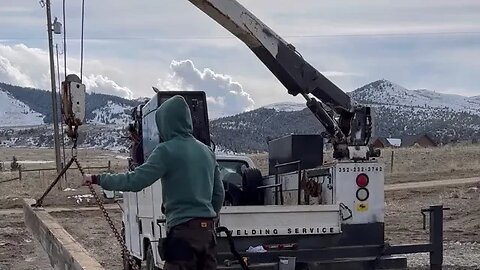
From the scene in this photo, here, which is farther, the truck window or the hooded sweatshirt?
the truck window

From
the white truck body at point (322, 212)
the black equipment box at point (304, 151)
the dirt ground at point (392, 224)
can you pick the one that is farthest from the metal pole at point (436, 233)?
the dirt ground at point (392, 224)

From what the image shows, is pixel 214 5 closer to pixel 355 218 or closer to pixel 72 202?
pixel 355 218

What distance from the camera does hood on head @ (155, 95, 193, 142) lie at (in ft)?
18.6

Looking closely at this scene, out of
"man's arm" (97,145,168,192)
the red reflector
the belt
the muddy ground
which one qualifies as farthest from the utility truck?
the muddy ground

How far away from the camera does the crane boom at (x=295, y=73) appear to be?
28.9ft

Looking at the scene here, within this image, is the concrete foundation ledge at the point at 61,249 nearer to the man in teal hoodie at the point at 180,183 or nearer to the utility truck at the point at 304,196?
the utility truck at the point at 304,196

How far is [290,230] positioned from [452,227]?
9.20 meters

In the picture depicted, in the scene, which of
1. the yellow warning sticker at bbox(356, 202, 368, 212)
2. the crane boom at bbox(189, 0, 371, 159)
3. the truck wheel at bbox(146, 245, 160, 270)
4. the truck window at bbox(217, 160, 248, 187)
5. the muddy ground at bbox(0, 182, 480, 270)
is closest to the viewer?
the yellow warning sticker at bbox(356, 202, 368, 212)

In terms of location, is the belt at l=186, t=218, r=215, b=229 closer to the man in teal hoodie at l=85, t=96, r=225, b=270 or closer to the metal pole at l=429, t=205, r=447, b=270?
the man in teal hoodie at l=85, t=96, r=225, b=270

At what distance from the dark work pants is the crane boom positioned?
3257 millimetres

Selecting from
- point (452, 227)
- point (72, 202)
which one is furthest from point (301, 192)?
point (72, 202)

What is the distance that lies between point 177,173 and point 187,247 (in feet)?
1.75

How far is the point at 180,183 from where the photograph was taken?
222 inches

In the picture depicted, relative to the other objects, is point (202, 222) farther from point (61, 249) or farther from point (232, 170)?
point (232, 170)
